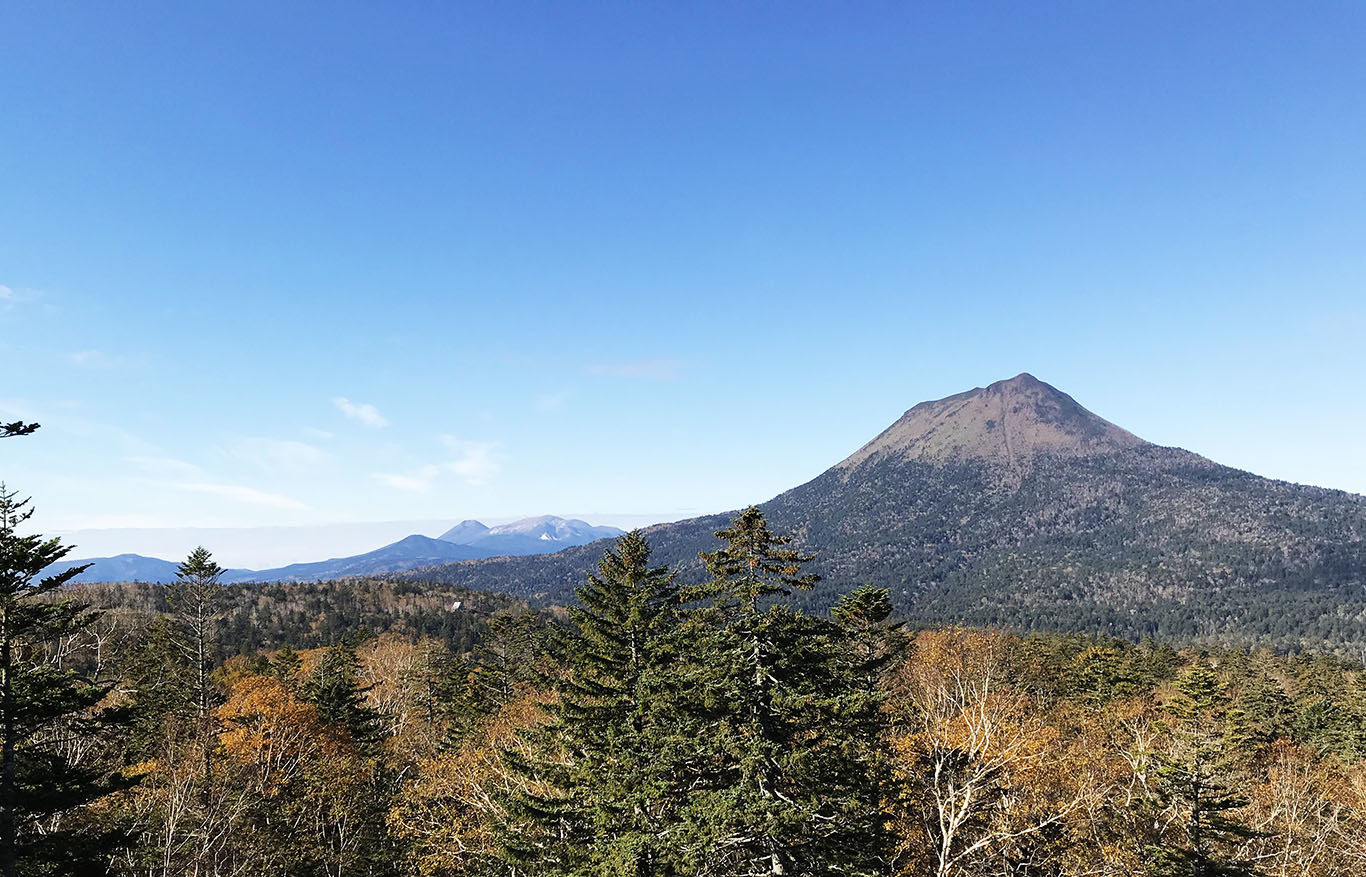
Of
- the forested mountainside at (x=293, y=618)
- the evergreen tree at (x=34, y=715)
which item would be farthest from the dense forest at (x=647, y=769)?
the forested mountainside at (x=293, y=618)

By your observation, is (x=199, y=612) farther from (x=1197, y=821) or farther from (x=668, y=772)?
(x=1197, y=821)

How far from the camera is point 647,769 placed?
2052 cm

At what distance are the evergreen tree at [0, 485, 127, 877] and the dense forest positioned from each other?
8 cm

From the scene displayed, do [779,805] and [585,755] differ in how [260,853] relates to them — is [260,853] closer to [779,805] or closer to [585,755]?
[585,755]

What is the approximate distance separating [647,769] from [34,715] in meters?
17.2

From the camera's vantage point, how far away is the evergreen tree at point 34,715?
1661 cm

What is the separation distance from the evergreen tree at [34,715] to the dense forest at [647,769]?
8 centimetres

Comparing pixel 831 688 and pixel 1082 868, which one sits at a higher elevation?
pixel 831 688

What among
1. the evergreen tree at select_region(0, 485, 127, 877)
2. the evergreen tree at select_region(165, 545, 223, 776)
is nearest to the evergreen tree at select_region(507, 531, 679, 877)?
the evergreen tree at select_region(0, 485, 127, 877)

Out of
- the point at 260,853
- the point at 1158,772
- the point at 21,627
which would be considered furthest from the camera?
the point at 260,853

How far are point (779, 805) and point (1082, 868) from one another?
48.8 feet

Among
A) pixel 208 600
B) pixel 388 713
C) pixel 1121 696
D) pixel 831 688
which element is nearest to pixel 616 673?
pixel 831 688

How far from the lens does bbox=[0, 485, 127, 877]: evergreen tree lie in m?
16.6

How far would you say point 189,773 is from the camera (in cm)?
2783
